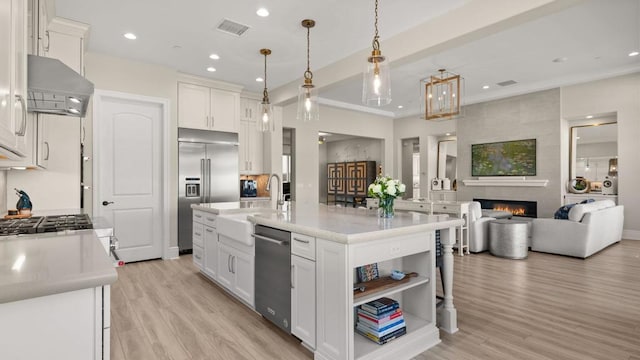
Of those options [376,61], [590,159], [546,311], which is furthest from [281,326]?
[590,159]

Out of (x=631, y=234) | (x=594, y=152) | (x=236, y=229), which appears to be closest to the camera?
(x=236, y=229)

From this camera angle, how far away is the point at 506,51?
492 centimetres

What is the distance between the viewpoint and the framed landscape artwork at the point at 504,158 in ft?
23.6

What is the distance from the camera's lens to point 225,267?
3.35 metres

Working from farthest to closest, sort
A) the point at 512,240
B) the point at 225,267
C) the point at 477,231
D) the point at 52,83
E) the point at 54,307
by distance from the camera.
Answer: the point at 477,231
the point at 512,240
the point at 225,267
the point at 52,83
the point at 54,307

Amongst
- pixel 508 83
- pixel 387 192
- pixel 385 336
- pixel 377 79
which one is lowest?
pixel 385 336

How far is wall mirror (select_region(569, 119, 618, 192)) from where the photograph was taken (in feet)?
22.0

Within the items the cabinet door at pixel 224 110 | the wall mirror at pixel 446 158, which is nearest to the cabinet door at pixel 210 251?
the cabinet door at pixel 224 110

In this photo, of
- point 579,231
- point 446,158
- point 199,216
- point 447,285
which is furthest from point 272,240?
point 446,158

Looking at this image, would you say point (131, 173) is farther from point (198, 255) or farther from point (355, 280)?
point (355, 280)

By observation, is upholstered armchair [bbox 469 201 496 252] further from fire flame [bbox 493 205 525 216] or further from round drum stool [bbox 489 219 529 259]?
fire flame [bbox 493 205 525 216]

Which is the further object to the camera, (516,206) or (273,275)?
(516,206)

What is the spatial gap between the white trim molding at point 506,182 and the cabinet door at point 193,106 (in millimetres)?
6249

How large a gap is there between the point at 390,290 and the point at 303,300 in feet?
1.94
